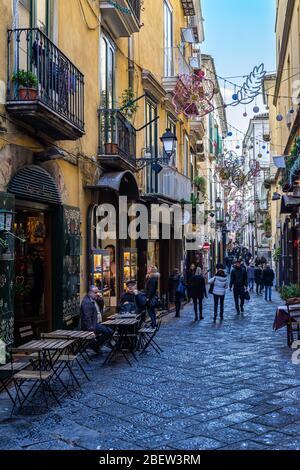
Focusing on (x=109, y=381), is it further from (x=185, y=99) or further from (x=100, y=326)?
(x=185, y=99)

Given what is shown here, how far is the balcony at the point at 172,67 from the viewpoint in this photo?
66.8 feet

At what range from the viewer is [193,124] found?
28.2m

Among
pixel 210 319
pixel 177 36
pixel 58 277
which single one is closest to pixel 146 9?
pixel 177 36

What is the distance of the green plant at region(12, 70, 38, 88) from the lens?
312 inches

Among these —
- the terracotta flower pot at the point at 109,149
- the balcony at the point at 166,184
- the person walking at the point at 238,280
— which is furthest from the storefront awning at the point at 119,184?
the person walking at the point at 238,280

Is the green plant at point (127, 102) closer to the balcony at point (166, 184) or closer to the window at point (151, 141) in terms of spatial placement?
the window at point (151, 141)

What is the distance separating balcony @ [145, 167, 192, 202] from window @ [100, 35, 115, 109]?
4.19 meters

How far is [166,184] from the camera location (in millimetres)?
19359

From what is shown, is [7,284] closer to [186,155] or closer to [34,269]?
[34,269]

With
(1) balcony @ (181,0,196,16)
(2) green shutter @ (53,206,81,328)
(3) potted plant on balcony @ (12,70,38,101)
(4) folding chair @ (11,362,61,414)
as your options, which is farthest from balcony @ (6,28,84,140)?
(1) balcony @ (181,0,196,16)

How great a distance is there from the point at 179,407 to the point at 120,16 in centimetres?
1005

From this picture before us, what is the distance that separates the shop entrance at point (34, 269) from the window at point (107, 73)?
13.5 ft

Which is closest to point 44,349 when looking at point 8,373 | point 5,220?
point 8,373
